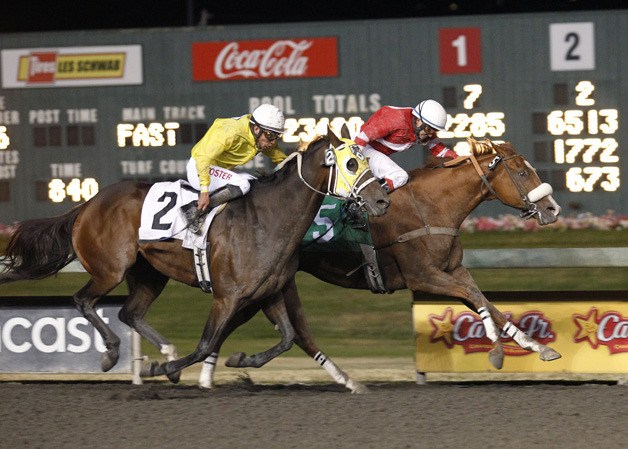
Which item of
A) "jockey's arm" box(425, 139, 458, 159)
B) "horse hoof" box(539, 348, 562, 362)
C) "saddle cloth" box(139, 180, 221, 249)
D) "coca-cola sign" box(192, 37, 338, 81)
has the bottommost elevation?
"horse hoof" box(539, 348, 562, 362)

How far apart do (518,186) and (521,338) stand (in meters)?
0.90

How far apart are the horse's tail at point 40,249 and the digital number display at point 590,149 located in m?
6.22

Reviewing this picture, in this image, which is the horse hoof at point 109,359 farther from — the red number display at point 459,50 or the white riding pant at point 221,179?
the red number display at point 459,50

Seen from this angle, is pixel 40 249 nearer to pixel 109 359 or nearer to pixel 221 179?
pixel 109 359

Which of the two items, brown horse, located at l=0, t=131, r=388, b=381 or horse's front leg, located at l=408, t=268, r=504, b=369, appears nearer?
brown horse, located at l=0, t=131, r=388, b=381

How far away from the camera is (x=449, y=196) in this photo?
6762mm

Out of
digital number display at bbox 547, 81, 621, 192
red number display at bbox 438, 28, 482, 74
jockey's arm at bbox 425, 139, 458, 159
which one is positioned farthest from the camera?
red number display at bbox 438, 28, 482, 74

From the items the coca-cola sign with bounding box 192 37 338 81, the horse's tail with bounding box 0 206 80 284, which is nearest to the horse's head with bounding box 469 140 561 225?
the horse's tail with bounding box 0 206 80 284

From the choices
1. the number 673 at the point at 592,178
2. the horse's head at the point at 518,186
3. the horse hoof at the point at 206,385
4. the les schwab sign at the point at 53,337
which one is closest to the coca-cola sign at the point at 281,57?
the number 673 at the point at 592,178

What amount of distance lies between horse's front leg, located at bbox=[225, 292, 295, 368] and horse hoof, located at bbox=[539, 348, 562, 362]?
52.6 inches

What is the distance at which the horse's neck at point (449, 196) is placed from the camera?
6717mm

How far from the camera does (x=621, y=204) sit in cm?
1200

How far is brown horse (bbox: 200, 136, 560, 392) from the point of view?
258 inches

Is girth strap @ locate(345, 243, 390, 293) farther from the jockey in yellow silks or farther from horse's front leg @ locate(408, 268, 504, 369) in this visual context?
the jockey in yellow silks
